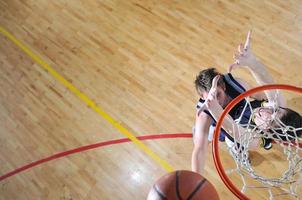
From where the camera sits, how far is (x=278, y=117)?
292 centimetres

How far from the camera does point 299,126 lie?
293 centimetres

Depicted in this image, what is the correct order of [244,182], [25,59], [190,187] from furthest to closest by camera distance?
[25,59] → [244,182] → [190,187]

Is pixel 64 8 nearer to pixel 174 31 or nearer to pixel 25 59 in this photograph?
pixel 25 59

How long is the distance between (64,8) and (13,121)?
184 centimetres

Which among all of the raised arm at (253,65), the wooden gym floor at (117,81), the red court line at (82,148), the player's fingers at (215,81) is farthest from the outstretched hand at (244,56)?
the red court line at (82,148)

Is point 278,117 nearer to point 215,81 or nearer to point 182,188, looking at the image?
point 215,81

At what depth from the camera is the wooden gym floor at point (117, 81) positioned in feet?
13.6

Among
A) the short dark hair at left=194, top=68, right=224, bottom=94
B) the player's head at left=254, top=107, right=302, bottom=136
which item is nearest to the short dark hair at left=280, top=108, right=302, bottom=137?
the player's head at left=254, top=107, right=302, bottom=136

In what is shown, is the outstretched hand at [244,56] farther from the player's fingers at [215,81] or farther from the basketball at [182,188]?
the basketball at [182,188]

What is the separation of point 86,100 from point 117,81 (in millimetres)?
465

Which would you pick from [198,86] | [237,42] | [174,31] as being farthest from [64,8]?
[198,86]

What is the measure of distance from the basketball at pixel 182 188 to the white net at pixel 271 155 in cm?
75

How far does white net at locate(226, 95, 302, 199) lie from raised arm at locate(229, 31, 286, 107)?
132mm

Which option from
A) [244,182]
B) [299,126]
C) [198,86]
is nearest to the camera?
[299,126]
